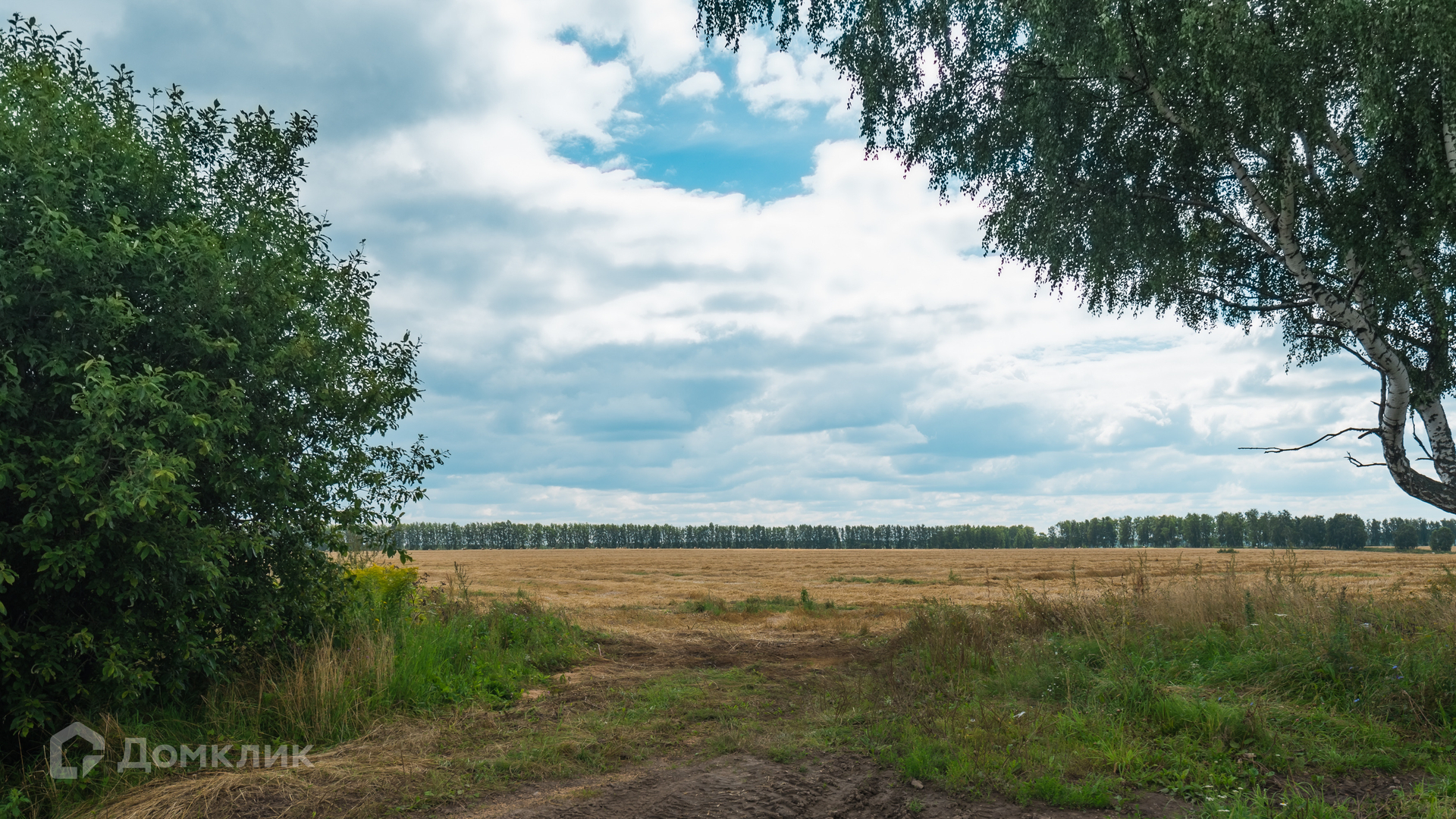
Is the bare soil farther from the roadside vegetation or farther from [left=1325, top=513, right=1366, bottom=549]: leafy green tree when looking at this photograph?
[left=1325, top=513, right=1366, bottom=549]: leafy green tree

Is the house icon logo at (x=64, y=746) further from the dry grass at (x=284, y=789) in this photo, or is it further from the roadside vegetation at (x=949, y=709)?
the dry grass at (x=284, y=789)

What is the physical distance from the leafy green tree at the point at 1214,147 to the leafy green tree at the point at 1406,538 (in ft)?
432

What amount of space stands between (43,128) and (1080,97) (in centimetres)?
1402

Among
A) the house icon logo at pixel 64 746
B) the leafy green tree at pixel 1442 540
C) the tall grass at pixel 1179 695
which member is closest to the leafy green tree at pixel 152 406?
the house icon logo at pixel 64 746

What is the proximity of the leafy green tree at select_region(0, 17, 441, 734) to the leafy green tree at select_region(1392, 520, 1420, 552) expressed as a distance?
14398 centimetres

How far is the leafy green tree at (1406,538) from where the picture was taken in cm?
11212

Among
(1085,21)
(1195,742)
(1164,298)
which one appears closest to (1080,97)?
(1085,21)

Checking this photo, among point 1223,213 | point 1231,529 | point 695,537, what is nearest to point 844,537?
point 695,537

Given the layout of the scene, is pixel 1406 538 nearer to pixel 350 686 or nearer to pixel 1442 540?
pixel 1442 540

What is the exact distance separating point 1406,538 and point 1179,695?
469 feet

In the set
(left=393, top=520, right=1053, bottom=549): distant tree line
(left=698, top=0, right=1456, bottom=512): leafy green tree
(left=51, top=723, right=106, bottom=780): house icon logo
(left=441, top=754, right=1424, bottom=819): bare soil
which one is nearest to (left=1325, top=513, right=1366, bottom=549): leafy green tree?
(left=393, top=520, right=1053, bottom=549): distant tree line

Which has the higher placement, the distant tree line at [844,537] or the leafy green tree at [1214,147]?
the leafy green tree at [1214,147]

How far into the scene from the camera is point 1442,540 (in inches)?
3907

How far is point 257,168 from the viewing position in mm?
10562
